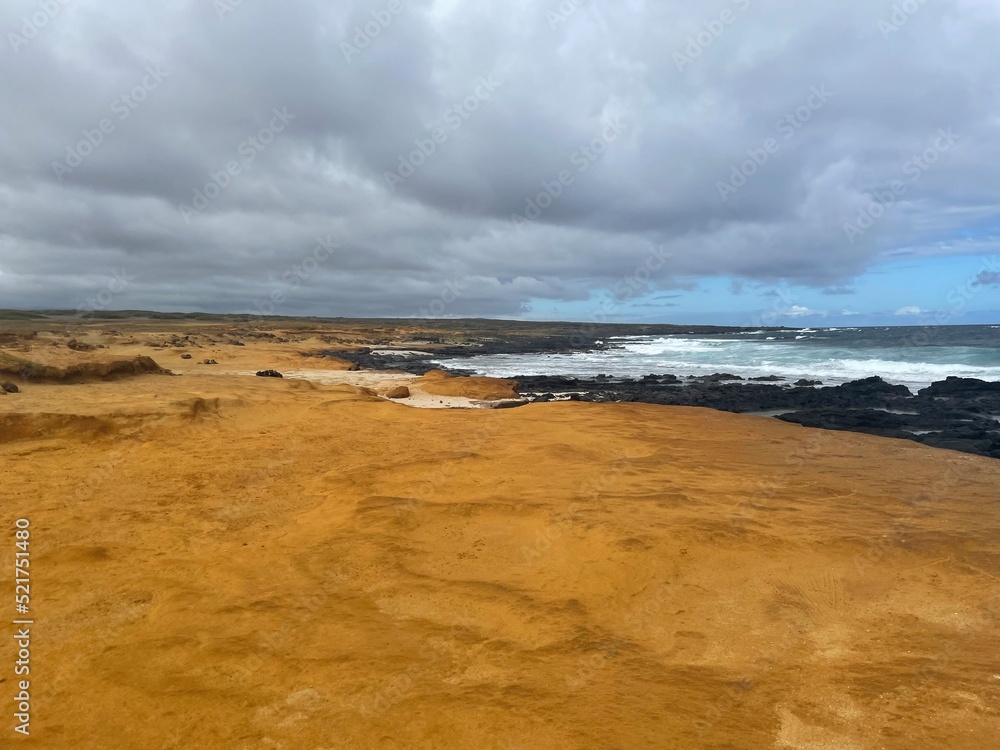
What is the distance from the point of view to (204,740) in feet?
9.14

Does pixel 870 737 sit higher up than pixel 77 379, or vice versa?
pixel 77 379

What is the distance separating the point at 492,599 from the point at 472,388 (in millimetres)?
14570

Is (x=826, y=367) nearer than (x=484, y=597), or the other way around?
(x=484, y=597)

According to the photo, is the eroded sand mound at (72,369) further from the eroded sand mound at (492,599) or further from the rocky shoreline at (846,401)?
the rocky shoreline at (846,401)

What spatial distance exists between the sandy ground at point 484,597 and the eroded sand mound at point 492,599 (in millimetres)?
23

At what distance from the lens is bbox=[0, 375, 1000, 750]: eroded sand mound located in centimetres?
304

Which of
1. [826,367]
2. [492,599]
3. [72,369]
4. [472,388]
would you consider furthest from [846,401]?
[72,369]

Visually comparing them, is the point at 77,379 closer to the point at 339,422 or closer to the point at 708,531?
the point at 339,422

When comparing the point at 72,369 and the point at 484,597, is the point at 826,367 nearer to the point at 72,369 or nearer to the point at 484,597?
the point at 484,597

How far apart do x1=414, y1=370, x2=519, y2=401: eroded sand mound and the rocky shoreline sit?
3.48 feet

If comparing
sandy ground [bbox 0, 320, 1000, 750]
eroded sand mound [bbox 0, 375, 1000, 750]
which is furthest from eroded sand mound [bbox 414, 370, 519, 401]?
eroded sand mound [bbox 0, 375, 1000, 750]

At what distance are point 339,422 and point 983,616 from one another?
957cm

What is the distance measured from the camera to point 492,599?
4.36m

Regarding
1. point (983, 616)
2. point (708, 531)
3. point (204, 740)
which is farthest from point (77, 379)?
point (983, 616)
